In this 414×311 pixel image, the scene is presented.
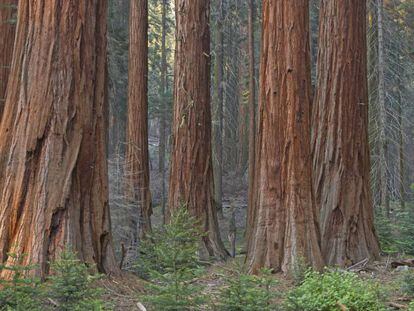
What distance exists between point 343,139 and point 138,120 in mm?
6992

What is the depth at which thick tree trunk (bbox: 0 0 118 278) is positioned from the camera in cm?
564

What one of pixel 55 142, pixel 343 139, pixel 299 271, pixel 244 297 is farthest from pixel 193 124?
pixel 244 297

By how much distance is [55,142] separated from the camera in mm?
5797

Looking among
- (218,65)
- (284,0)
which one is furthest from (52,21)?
(218,65)

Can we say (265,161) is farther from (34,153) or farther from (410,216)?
(410,216)

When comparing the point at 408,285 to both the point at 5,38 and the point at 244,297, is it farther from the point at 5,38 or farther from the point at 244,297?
the point at 5,38

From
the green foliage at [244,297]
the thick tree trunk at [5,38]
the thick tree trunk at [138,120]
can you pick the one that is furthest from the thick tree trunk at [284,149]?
the thick tree trunk at [138,120]

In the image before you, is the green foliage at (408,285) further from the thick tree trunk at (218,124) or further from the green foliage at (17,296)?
the thick tree trunk at (218,124)

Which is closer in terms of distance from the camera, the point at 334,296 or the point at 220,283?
the point at 334,296

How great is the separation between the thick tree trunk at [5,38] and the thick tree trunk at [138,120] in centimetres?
572

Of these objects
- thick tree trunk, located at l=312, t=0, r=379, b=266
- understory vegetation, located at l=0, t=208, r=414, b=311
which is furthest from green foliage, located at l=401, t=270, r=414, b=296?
thick tree trunk, located at l=312, t=0, r=379, b=266

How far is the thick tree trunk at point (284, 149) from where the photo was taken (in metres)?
7.82

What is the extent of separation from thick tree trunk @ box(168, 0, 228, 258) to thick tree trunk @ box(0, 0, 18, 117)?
13.6 feet

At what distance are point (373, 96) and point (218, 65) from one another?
7.36m
